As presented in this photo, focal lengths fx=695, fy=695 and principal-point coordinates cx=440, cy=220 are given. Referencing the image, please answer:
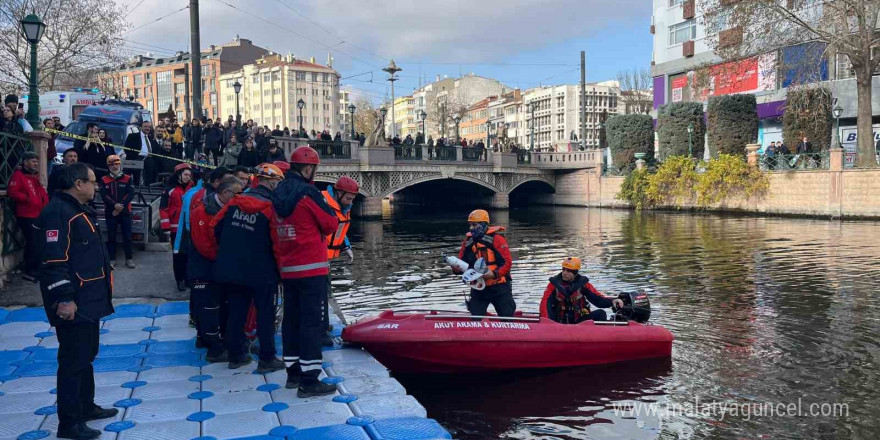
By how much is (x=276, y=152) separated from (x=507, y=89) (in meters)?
122

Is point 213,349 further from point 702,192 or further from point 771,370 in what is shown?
point 702,192

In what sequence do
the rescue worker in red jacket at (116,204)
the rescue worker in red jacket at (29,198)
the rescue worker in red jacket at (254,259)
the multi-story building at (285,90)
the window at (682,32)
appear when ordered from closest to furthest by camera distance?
1. the rescue worker in red jacket at (254,259)
2. the rescue worker in red jacket at (29,198)
3. the rescue worker in red jacket at (116,204)
4. the window at (682,32)
5. the multi-story building at (285,90)

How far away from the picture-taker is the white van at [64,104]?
2431cm

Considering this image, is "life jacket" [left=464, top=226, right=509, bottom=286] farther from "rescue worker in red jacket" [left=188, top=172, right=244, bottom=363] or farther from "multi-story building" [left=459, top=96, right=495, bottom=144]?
"multi-story building" [left=459, top=96, right=495, bottom=144]

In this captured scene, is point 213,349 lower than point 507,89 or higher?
lower

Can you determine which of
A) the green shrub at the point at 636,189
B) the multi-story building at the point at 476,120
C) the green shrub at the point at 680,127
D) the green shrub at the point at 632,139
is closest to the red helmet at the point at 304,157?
the green shrub at the point at 636,189

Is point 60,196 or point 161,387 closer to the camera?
point 60,196

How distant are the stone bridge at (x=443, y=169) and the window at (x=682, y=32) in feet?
36.5

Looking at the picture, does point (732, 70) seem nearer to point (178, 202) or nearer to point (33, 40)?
point (178, 202)

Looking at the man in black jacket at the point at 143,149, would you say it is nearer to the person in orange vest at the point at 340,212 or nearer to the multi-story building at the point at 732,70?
the person in orange vest at the point at 340,212

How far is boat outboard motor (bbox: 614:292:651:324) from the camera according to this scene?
986 cm

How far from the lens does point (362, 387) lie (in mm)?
6445

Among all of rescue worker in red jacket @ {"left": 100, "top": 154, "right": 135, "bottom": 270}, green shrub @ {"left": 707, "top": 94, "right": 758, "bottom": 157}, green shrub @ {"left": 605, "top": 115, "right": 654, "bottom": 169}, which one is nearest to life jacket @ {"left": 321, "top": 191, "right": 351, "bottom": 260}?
rescue worker in red jacket @ {"left": 100, "top": 154, "right": 135, "bottom": 270}

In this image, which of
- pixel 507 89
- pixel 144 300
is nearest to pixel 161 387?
pixel 144 300
